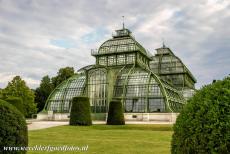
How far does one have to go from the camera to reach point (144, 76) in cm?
5031

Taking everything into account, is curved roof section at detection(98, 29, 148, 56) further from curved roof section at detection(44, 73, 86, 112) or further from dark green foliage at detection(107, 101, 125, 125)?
dark green foliage at detection(107, 101, 125, 125)

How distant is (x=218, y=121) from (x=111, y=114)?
29.0 metres

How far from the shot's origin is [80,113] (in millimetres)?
32031

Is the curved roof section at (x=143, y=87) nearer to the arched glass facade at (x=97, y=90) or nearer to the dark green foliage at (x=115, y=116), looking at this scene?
the arched glass facade at (x=97, y=90)

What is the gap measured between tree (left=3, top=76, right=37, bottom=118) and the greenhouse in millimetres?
6208

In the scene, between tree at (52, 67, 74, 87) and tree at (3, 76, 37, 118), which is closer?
tree at (3, 76, 37, 118)

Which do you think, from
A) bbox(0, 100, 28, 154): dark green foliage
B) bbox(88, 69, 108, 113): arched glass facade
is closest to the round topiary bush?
bbox(0, 100, 28, 154): dark green foliage

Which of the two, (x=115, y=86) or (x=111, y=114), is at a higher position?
(x=115, y=86)

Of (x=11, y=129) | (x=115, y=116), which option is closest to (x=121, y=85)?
(x=115, y=116)

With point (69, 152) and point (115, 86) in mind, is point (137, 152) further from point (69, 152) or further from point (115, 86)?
point (115, 86)

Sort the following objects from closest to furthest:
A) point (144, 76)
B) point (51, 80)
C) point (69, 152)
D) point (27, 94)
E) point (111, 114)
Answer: point (69, 152)
point (111, 114)
point (144, 76)
point (27, 94)
point (51, 80)

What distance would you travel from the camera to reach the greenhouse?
4703cm

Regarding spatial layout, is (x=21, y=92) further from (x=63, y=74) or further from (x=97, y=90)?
(x=97, y=90)

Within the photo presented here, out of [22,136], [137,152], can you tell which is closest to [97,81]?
[137,152]
